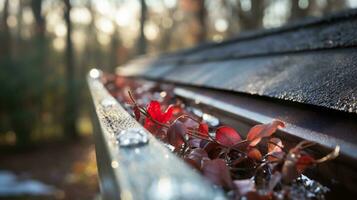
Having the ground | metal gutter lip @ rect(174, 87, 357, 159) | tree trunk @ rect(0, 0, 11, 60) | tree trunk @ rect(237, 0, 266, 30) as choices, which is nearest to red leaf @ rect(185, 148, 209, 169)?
metal gutter lip @ rect(174, 87, 357, 159)

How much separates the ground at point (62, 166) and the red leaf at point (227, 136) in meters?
8.53

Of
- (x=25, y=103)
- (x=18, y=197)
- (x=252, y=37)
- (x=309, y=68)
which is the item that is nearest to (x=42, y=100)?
(x=25, y=103)

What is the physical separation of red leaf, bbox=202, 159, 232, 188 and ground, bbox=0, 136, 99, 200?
28.5 feet

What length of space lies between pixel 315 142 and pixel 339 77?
35cm

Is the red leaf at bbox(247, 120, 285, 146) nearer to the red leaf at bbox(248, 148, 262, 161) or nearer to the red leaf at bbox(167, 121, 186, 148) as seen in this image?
the red leaf at bbox(248, 148, 262, 161)

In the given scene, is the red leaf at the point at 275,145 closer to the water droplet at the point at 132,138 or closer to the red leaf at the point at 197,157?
the red leaf at the point at 197,157

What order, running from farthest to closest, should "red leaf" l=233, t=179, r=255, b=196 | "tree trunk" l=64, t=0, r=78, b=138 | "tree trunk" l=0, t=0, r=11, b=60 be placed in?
1. "tree trunk" l=0, t=0, r=11, b=60
2. "tree trunk" l=64, t=0, r=78, b=138
3. "red leaf" l=233, t=179, r=255, b=196

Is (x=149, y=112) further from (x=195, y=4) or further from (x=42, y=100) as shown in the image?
(x=195, y=4)

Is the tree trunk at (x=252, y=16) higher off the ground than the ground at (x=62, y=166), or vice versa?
the tree trunk at (x=252, y=16)

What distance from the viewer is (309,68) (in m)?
1.38

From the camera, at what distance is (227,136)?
900 millimetres

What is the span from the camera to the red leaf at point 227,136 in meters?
0.90

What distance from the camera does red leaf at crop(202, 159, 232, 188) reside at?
66cm

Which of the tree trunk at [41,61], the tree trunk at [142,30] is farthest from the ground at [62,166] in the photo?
the tree trunk at [142,30]
